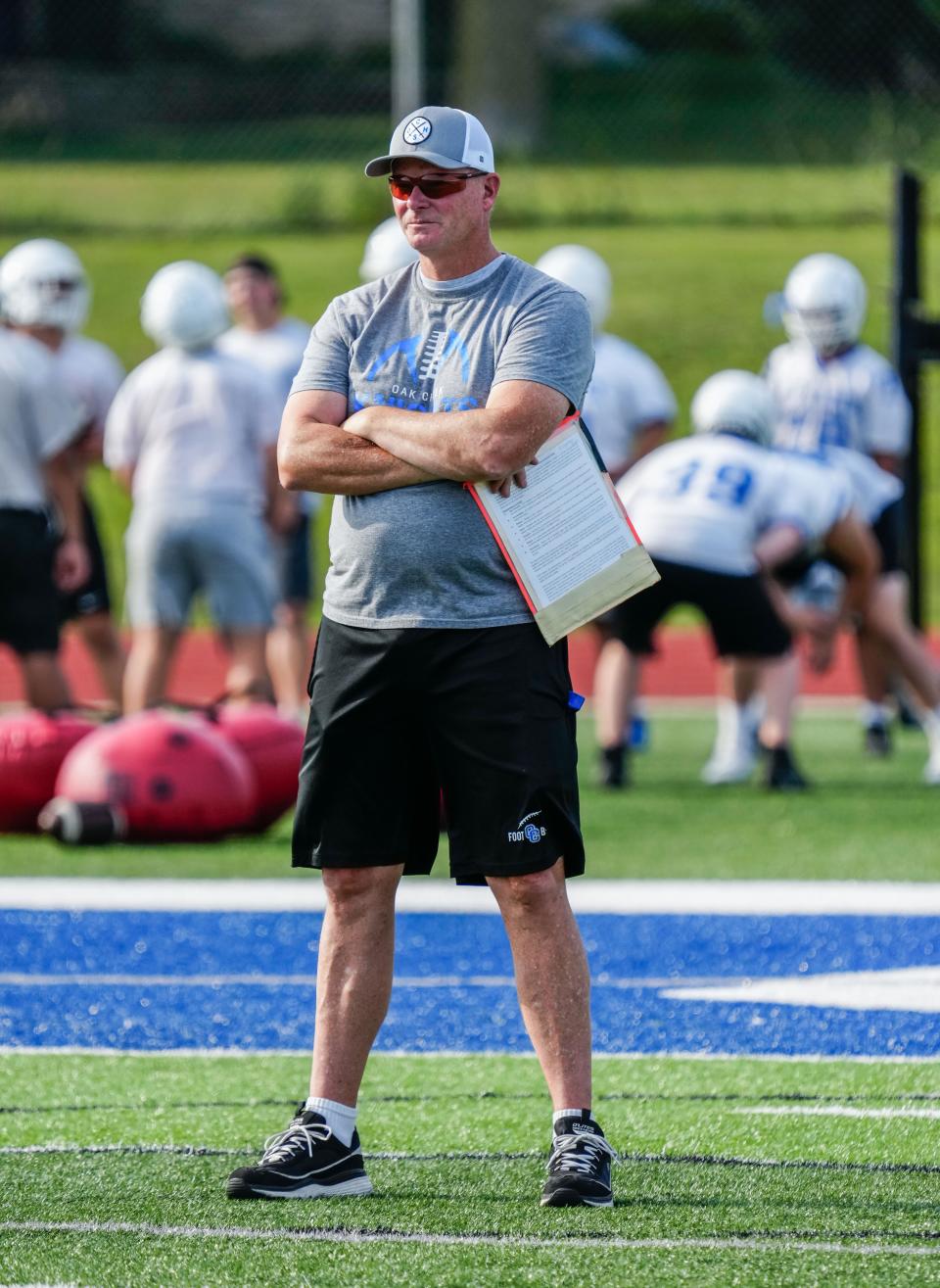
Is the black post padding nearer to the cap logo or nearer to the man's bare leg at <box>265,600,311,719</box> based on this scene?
the man's bare leg at <box>265,600,311,719</box>

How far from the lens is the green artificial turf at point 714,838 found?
7504 mm

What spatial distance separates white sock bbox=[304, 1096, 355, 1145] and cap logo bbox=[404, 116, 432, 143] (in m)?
1.69

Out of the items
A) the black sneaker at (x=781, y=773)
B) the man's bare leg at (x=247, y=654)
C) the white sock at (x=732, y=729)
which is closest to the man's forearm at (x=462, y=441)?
the man's bare leg at (x=247, y=654)

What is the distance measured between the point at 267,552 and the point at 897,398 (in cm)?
306

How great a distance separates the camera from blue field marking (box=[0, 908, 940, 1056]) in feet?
17.1

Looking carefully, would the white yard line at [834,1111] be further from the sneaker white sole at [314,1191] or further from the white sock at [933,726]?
the white sock at [933,726]

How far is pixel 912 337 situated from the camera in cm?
1162

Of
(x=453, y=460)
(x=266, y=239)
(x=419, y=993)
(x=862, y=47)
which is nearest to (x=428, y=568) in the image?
(x=453, y=460)

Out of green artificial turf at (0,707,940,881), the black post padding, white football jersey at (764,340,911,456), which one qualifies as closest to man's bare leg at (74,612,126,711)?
green artificial turf at (0,707,940,881)

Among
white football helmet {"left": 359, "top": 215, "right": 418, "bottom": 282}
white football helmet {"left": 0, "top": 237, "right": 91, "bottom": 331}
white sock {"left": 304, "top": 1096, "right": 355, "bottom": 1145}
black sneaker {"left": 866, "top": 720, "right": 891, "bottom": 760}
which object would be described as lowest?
white sock {"left": 304, "top": 1096, "right": 355, "bottom": 1145}

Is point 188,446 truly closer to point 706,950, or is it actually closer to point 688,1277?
point 706,950

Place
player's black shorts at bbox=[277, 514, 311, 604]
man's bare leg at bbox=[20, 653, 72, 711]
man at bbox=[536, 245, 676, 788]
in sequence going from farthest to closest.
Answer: player's black shorts at bbox=[277, 514, 311, 604] < man at bbox=[536, 245, 676, 788] < man's bare leg at bbox=[20, 653, 72, 711]

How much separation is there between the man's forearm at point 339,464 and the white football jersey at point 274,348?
5919mm

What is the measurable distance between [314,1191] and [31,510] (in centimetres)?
A: 498
